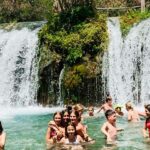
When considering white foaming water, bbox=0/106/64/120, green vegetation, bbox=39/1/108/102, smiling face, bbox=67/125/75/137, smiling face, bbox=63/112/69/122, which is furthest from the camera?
green vegetation, bbox=39/1/108/102

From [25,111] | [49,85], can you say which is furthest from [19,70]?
[25,111]

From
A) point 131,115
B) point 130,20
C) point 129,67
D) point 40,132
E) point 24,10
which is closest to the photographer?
point 40,132

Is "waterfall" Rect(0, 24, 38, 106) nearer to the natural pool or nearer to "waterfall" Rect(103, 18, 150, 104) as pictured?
the natural pool

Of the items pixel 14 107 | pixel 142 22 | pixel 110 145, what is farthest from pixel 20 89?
pixel 110 145

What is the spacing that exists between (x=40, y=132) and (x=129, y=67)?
9.59m

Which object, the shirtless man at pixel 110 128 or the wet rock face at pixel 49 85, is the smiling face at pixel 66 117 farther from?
the wet rock face at pixel 49 85

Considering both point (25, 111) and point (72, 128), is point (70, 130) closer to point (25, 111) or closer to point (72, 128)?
point (72, 128)

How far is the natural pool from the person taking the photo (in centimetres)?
1388

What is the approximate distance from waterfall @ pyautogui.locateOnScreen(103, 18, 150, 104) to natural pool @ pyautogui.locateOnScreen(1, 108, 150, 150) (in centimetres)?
390

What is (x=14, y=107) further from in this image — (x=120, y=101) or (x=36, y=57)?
(x=120, y=101)

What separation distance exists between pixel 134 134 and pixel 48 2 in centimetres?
2962

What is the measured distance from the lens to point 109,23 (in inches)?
1110

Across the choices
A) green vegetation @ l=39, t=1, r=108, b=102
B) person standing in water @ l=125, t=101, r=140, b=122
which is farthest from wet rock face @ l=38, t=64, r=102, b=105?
person standing in water @ l=125, t=101, r=140, b=122

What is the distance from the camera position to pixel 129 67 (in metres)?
26.1
